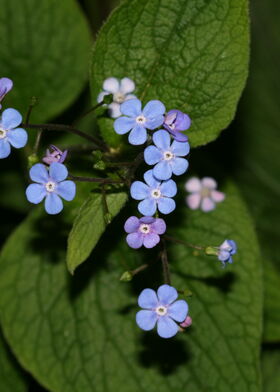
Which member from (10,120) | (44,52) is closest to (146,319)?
(10,120)

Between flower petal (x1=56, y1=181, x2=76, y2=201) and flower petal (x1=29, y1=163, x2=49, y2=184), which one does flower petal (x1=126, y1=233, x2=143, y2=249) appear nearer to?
flower petal (x1=56, y1=181, x2=76, y2=201)

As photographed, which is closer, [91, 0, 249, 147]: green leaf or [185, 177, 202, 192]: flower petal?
[91, 0, 249, 147]: green leaf

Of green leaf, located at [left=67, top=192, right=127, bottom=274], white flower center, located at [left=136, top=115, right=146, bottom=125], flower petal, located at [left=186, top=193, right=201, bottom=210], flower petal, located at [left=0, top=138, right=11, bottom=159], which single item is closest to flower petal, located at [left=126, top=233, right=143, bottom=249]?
green leaf, located at [left=67, top=192, right=127, bottom=274]

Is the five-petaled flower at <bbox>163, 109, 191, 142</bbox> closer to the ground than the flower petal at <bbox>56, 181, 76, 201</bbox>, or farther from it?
farther from it

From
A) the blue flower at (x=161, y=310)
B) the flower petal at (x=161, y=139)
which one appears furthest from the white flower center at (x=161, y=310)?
the flower petal at (x=161, y=139)

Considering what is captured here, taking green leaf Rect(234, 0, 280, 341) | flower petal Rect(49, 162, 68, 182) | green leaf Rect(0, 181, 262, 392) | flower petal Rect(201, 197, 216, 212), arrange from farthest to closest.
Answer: green leaf Rect(234, 0, 280, 341) < flower petal Rect(201, 197, 216, 212) < green leaf Rect(0, 181, 262, 392) < flower petal Rect(49, 162, 68, 182)

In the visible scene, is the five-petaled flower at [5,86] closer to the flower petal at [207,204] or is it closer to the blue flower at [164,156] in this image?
the blue flower at [164,156]
